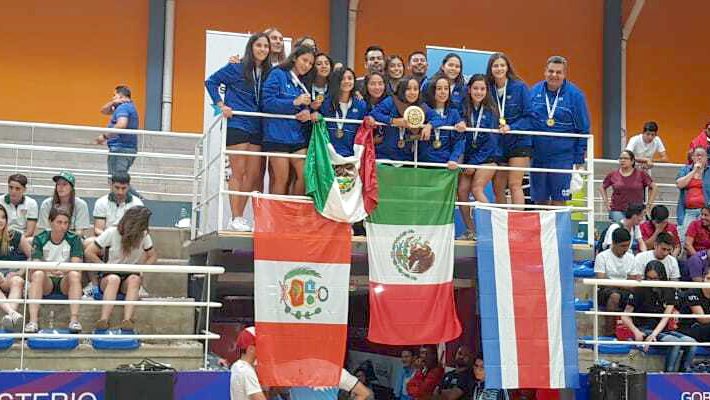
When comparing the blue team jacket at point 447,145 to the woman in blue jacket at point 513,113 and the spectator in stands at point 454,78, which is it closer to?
the spectator in stands at point 454,78

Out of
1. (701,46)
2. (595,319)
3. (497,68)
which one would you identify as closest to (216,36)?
(497,68)

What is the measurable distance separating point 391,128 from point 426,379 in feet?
10.0

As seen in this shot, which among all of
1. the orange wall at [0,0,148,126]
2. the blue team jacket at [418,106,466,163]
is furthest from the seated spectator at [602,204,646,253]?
the orange wall at [0,0,148,126]

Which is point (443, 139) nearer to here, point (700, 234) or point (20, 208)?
point (700, 234)

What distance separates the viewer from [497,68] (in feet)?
34.1

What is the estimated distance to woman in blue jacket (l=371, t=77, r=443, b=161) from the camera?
32.9 feet

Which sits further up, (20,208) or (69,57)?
(69,57)

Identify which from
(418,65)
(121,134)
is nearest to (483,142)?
(418,65)

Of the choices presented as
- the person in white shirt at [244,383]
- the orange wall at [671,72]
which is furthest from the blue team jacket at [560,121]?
the orange wall at [671,72]

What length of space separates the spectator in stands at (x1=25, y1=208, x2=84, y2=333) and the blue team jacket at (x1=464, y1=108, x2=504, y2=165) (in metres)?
3.93

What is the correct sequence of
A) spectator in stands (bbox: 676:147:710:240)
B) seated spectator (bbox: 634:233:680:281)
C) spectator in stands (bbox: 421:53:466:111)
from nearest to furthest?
1. spectator in stands (bbox: 421:53:466:111)
2. seated spectator (bbox: 634:233:680:281)
3. spectator in stands (bbox: 676:147:710:240)

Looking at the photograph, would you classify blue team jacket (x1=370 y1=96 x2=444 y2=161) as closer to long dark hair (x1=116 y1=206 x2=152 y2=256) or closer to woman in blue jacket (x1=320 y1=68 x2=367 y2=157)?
woman in blue jacket (x1=320 y1=68 x2=367 y2=157)

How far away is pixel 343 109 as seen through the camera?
10.1 metres

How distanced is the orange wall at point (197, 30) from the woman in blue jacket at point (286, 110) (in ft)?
25.9
